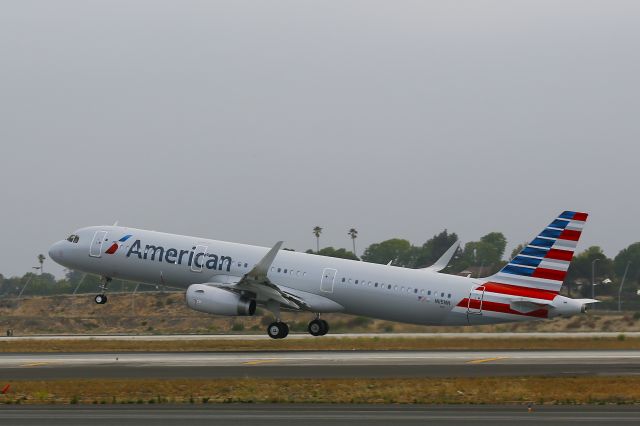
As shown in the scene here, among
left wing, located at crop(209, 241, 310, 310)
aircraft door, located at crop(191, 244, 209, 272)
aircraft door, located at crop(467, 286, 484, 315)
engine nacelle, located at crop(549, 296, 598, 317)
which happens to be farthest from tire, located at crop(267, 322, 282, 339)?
engine nacelle, located at crop(549, 296, 598, 317)

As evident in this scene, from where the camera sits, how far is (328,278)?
53969 millimetres

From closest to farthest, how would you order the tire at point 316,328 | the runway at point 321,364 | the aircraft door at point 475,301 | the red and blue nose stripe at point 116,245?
the runway at point 321,364 → the aircraft door at point 475,301 → the tire at point 316,328 → the red and blue nose stripe at point 116,245

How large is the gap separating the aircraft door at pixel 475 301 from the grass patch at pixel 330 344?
4.92 feet

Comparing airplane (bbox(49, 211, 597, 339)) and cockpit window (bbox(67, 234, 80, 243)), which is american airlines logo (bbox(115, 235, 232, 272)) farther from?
cockpit window (bbox(67, 234, 80, 243))

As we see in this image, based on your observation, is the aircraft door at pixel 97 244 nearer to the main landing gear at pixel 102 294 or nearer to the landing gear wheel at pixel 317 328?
the main landing gear at pixel 102 294

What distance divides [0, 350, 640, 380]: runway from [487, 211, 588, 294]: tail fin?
583 centimetres

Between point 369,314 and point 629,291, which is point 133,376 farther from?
point 629,291

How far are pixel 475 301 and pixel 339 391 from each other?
22.6 metres

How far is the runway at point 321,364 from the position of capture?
34.6 meters

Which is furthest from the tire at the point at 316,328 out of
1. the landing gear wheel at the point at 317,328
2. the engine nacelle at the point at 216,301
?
the engine nacelle at the point at 216,301

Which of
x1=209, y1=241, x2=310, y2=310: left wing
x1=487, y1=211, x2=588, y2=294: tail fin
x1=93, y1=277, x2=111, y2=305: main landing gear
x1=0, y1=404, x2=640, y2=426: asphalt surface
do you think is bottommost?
x1=0, y1=404, x2=640, y2=426: asphalt surface

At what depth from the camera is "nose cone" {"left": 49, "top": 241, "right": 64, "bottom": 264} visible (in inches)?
2340

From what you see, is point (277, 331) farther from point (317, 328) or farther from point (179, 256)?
point (179, 256)

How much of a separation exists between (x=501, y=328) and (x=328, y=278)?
55.2 ft
